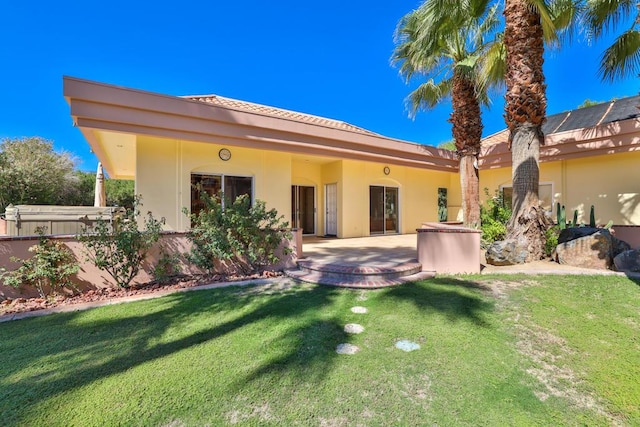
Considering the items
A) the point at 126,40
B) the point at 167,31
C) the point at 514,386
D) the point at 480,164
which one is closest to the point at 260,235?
the point at 514,386

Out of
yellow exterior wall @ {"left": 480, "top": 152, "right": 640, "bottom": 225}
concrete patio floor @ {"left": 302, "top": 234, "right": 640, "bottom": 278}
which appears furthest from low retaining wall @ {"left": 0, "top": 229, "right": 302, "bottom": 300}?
yellow exterior wall @ {"left": 480, "top": 152, "right": 640, "bottom": 225}

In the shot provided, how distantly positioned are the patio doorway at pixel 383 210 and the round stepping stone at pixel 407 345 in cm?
1085

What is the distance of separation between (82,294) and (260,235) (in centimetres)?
359

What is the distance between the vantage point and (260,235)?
7016 millimetres

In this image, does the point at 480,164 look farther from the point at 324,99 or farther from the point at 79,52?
the point at 79,52

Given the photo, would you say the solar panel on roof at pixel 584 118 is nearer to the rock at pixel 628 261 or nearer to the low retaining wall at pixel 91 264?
the rock at pixel 628 261

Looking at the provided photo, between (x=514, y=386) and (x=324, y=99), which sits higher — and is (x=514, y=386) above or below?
below

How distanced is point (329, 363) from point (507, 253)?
6.21 m

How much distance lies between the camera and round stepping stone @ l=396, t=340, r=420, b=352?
140 inches

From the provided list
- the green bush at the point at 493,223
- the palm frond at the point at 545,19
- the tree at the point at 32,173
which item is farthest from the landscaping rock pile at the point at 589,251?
the tree at the point at 32,173

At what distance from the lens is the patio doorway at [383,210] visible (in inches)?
573

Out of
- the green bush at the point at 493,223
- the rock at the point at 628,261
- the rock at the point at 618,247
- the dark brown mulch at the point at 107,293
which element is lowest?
the dark brown mulch at the point at 107,293

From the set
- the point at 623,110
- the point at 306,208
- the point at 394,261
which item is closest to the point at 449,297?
the point at 394,261

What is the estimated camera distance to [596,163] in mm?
12023
